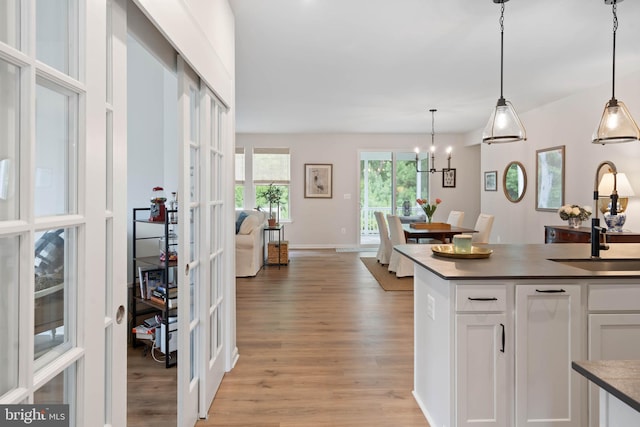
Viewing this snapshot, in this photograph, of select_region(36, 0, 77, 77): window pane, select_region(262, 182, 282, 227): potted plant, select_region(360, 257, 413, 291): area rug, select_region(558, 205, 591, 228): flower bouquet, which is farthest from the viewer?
select_region(262, 182, 282, 227): potted plant

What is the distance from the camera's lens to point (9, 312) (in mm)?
815

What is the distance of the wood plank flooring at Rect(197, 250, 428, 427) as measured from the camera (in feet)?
7.43

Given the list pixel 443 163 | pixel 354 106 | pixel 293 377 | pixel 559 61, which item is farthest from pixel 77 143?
pixel 443 163

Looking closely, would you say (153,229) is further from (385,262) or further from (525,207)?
(525,207)

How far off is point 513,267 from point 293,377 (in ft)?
5.27

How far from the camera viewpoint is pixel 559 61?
4.30 meters

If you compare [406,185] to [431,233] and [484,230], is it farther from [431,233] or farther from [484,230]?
[431,233]

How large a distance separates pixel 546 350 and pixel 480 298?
0.42 metres

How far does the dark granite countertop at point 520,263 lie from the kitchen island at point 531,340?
0.04 feet

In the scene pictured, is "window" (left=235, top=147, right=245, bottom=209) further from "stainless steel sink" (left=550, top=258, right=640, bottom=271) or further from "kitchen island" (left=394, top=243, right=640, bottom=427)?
"kitchen island" (left=394, top=243, right=640, bottom=427)

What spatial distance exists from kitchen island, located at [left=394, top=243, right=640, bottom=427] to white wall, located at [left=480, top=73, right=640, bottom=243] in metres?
3.58

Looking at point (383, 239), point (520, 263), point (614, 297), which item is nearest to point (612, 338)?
point (614, 297)

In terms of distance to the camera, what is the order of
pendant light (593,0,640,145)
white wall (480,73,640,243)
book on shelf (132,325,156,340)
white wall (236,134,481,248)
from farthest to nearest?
white wall (236,134,481,248)
white wall (480,73,640,243)
book on shelf (132,325,156,340)
pendant light (593,0,640,145)

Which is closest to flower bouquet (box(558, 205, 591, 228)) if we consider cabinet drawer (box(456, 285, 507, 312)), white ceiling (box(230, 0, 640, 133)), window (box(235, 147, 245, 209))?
white ceiling (box(230, 0, 640, 133))
